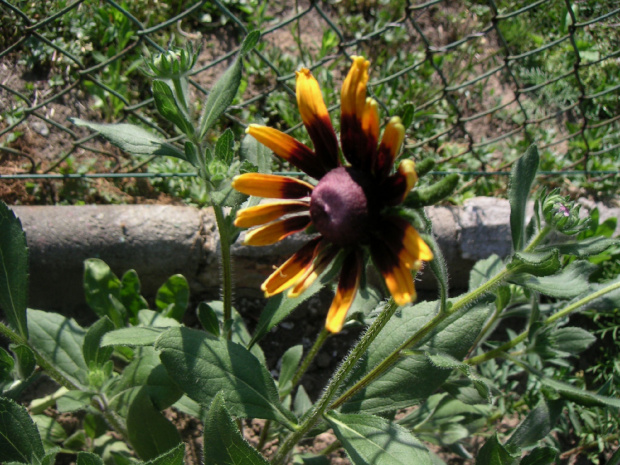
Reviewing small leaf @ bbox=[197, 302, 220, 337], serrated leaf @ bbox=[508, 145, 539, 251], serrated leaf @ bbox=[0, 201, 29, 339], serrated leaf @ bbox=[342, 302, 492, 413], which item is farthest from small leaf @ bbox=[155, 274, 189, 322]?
serrated leaf @ bbox=[508, 145, 539, 251]

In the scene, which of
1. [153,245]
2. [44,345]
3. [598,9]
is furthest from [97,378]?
[598,9]

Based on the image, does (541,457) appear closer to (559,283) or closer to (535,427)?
(535,427)

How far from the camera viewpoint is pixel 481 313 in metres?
1.57

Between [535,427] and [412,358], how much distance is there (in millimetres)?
519

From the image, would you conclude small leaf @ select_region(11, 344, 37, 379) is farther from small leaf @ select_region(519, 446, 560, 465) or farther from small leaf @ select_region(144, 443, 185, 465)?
small leaf @ select_region(519, 446, 560, 465)

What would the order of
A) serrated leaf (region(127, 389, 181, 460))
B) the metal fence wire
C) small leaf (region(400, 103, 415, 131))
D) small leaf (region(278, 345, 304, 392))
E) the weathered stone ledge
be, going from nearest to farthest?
small leaf (region(400, 103, 415, 131)), serrated leaf (region(127, 389, 181, 460)), small leaf (region(278, 345, 304, 392)), the weathered stone ledge, the metal fence wire

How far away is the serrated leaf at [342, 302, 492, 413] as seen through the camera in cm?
155

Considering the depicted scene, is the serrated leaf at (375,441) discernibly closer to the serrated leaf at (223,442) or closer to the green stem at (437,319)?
the green stem at (437,319)

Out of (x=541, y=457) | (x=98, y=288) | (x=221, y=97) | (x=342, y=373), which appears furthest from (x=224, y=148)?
(x=541, y=457)

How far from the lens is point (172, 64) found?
1330 millimetres

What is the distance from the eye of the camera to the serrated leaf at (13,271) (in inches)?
63.8

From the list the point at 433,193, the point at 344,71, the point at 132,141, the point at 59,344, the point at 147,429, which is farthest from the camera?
the point at 344,71

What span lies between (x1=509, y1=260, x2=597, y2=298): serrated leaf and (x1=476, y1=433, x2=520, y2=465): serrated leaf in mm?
448

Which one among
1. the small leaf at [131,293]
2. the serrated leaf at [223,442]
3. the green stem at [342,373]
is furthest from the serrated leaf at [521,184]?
the small leaf at [131,293]
